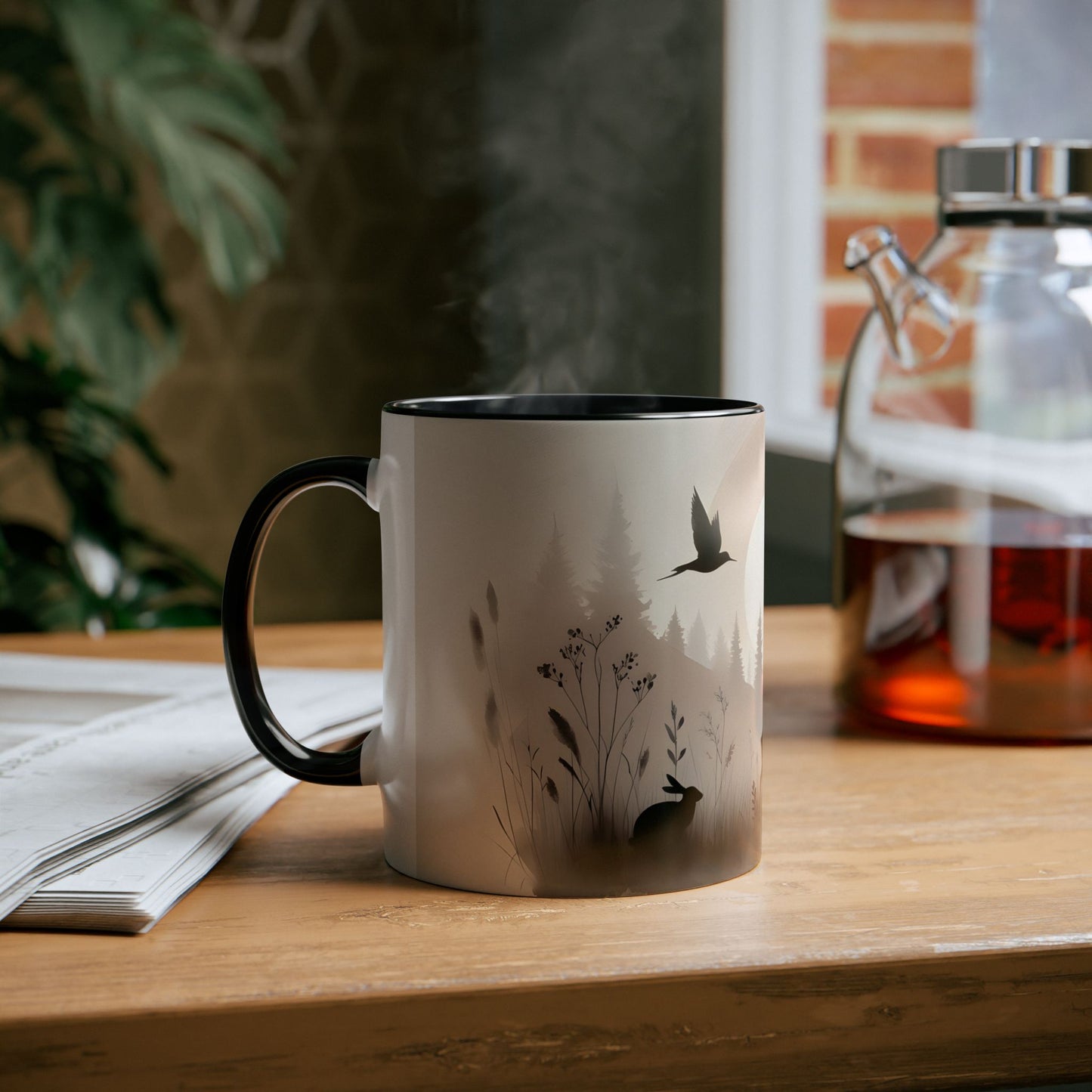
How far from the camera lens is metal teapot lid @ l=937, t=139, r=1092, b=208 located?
57cm

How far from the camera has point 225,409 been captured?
8.83 ft

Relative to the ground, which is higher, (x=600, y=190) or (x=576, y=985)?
(x=600, y=190)

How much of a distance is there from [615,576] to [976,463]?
0.29 metres

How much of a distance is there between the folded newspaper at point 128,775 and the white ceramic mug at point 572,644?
0.08 meters

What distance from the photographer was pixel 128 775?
1.54ft

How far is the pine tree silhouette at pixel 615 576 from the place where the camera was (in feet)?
1.25

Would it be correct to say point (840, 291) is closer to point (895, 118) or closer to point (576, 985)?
point (895, 118)

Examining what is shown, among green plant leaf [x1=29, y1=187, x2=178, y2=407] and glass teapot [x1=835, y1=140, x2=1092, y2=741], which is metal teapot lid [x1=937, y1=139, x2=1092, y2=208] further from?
green plant leaf [x1=29, y1=187, x2=178, y2=407]

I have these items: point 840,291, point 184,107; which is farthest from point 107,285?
point 840,291

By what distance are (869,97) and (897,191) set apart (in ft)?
0.38

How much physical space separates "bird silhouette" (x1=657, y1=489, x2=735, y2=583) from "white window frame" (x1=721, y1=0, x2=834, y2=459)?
3.75ft

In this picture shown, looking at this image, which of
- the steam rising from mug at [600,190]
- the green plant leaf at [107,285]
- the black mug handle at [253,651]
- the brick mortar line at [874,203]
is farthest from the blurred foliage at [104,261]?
the black mug handle at [253,651]

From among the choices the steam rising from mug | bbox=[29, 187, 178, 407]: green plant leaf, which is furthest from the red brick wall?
bbox=[29, 187, 178, 407]: green plant leaf

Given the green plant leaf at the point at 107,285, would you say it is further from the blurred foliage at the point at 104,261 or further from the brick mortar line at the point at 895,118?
the brick mortar line at the point at 895,118
